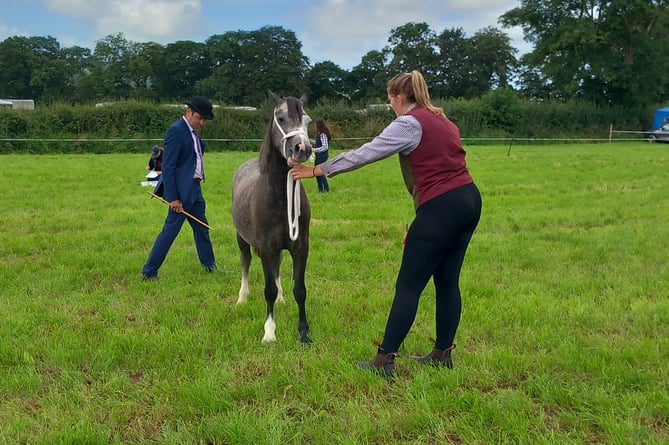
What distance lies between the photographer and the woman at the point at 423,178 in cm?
354

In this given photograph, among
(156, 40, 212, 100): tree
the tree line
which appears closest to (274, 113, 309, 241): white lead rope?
the tree line

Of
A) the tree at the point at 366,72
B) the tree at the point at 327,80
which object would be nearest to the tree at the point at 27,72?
the tree at the point at 327,80

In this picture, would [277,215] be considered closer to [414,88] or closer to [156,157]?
[414,88]

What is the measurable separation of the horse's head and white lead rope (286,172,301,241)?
0.40 meters

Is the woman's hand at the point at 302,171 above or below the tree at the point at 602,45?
below

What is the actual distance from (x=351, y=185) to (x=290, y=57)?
65.1 meters

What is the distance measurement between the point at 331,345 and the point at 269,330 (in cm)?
66

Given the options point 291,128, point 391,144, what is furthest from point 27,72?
point 391,144

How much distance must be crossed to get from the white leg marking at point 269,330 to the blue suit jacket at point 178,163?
2.53 meters

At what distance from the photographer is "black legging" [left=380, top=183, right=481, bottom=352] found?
3.58 m

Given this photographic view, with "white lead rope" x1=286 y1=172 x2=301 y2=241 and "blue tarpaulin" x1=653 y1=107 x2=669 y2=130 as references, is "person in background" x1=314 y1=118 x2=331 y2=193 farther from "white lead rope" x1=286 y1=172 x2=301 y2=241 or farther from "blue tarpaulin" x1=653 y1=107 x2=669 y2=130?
"blue tarpaulin" x1=653 y1=107 x2=669 y2=130

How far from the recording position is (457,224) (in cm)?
361

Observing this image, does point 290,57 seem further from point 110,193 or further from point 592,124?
point 110,193

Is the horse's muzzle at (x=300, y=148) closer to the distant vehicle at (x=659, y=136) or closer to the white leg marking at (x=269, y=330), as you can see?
the white leg marking at (x=269, y=330)
